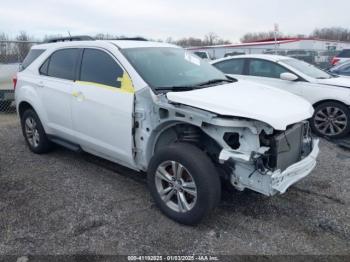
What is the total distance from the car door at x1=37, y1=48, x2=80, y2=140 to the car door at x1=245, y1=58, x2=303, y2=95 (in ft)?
14.1

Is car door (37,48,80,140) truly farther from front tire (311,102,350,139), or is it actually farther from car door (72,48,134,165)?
front tire (311,102,350,139)

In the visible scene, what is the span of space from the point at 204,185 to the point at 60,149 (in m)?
3.47

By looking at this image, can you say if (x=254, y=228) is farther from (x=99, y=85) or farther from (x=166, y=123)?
(x=99, y=85)

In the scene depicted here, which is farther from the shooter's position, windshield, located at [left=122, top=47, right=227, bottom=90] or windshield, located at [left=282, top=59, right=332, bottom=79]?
windshield, located at [left=282, top=59, right=332, bottom=79]

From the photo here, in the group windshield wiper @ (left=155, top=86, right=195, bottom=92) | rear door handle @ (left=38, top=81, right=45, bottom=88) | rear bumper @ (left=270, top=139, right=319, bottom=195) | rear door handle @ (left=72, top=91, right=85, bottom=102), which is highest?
windshield wiper @ (left=155, top=86, right=195, bottom=92)

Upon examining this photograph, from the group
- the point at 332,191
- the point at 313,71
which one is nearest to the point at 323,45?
the point at 313,71

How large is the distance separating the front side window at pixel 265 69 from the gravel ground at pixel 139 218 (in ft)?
9.63

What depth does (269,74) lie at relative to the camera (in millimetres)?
7445

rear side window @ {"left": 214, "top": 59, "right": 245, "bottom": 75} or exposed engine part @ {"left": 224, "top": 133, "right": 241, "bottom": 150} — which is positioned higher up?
rear side window @ {"left": 214, "top": 59, "right": 245, "bottom": 75}

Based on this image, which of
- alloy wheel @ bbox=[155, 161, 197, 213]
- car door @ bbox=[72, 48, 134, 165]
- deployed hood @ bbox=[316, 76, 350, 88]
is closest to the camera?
alloy wheel @ bbox=[155, 161, 197, 213]

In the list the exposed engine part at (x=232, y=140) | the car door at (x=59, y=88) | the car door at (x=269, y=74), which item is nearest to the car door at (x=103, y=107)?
the car door at (x=59, y=88)

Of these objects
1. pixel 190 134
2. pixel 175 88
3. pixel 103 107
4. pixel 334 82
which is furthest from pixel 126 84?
pixel 334 82

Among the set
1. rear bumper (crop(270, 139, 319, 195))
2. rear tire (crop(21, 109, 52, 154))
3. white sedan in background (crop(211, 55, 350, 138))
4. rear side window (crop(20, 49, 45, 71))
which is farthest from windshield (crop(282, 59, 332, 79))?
rear tire (crop(21, 109, 52, 154))

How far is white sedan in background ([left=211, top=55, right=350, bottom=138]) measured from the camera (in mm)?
6535
